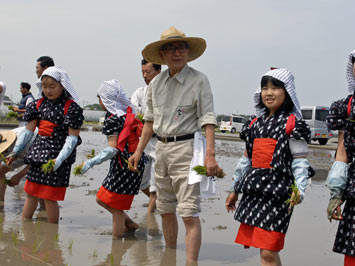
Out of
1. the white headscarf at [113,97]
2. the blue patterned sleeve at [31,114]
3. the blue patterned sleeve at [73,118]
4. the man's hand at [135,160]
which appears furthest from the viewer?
the blue patterned sleeve at [31,114]

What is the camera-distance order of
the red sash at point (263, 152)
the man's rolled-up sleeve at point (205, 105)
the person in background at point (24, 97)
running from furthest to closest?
the person in background at point (24, 97) < the man's rolled-up sleeve at point (205, 105) < the red sash at point (263, 152)

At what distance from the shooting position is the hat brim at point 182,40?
4.06 m

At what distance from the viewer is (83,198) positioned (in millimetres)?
6996

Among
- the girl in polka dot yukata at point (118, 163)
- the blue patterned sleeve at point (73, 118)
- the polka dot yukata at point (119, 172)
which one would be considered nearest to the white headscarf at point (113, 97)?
the girl in polka dot yukata at point (118, 163)

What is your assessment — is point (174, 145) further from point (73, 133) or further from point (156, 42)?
point (73, 133)

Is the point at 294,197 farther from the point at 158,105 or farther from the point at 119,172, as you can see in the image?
the point at 119,172

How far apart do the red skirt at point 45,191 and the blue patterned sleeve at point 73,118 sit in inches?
27.8

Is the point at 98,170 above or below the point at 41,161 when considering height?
below

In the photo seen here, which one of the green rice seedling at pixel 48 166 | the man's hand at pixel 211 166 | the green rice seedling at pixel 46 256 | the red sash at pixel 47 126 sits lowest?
the green rice seedling at pixel 46 256

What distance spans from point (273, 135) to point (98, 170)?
7.11 metres

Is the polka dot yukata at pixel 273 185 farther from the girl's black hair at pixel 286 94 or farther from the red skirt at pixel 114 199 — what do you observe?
the red skirt at pixel 114 199

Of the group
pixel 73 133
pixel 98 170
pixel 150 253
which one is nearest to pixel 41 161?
pixel 73 133

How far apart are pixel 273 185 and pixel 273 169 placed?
0.11 metres

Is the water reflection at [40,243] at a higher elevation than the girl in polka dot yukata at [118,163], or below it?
below
